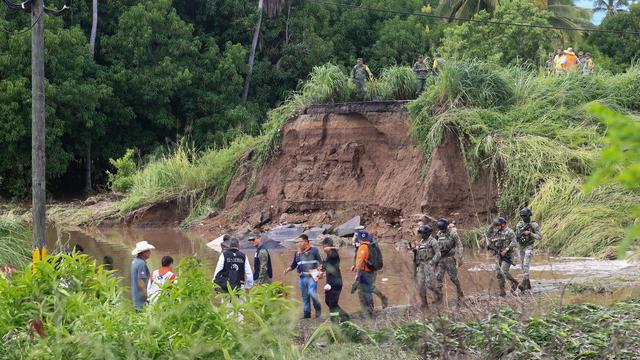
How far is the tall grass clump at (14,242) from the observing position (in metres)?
14.3

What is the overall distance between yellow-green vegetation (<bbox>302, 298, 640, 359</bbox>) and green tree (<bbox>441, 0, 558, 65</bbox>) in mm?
27003

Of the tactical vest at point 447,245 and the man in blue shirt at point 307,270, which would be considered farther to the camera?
the tactical vest at point 447,245

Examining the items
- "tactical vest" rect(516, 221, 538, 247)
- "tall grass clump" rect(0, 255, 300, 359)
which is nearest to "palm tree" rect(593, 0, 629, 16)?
"tactical vest" rect(516, 221, 538, 247)

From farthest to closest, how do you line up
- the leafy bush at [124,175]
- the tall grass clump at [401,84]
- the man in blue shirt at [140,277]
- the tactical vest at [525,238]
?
the leafy bush at [124,175]
the tall grass clump at [401,84]
the tactical vest at [525,238]
the man in blue shirt at [140,277]

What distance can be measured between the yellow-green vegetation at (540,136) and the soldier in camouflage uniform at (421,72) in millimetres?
1649

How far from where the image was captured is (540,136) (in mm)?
23047

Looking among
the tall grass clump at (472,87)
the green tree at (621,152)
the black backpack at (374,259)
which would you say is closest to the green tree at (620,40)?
the tall grass clump at (472,87)

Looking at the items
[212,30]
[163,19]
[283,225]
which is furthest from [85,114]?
[283,225]

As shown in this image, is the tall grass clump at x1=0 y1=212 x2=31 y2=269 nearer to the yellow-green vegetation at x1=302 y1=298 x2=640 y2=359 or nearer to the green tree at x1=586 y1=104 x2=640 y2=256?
the yellow-green vegetation at x1=302 y1=298 x2=640 y2=359

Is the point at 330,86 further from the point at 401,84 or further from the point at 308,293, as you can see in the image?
the point at 308,293

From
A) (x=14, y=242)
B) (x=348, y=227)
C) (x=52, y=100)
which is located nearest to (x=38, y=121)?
(x=14, y=242)

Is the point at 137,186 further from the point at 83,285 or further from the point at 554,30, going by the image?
the point at 83,285

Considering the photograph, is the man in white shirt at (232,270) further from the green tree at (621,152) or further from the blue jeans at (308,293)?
the green tree at (621,152)

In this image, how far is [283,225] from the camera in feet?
90.1
